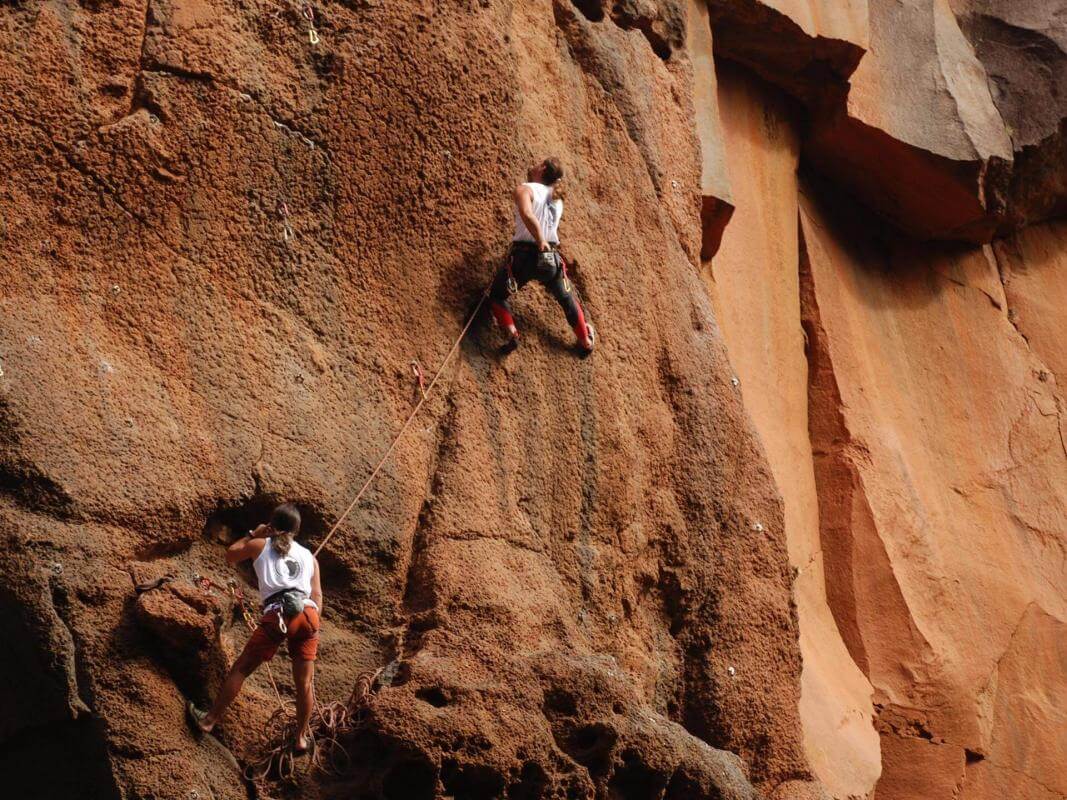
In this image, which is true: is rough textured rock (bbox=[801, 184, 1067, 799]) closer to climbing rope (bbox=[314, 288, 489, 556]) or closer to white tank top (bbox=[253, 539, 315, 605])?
climbing rope (bbox=[314, 288, 489, 556])

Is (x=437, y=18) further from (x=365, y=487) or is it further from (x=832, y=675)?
(x=832, y=675)

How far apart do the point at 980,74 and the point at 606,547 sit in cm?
857

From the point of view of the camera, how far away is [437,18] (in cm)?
1061

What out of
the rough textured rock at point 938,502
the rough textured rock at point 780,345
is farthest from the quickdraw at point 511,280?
the rough textured rock at point 938,502

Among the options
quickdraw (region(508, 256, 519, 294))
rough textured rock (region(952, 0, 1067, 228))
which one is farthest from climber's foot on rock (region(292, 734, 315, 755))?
rough textured rock (region(952, 0, 1067, 228))

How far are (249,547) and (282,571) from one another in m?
0.21

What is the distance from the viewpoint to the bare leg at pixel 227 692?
8195mm

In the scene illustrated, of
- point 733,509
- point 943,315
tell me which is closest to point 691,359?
point 733,509

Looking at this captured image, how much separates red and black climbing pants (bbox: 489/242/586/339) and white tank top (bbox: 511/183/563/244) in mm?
60

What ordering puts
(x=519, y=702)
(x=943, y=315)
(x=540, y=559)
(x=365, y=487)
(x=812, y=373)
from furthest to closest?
(x=943, y=315) → (x=812, y=373) → (x=540, y=559) → (x=365, y=487) → (x=519, y=702)

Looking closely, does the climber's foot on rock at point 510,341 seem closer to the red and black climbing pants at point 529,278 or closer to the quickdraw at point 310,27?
the red and black climbing pants at point 529,278

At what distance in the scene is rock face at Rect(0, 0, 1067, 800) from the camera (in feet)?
27.3

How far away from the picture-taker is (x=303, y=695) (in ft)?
27.4

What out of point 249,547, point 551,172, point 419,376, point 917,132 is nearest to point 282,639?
point 249,547
